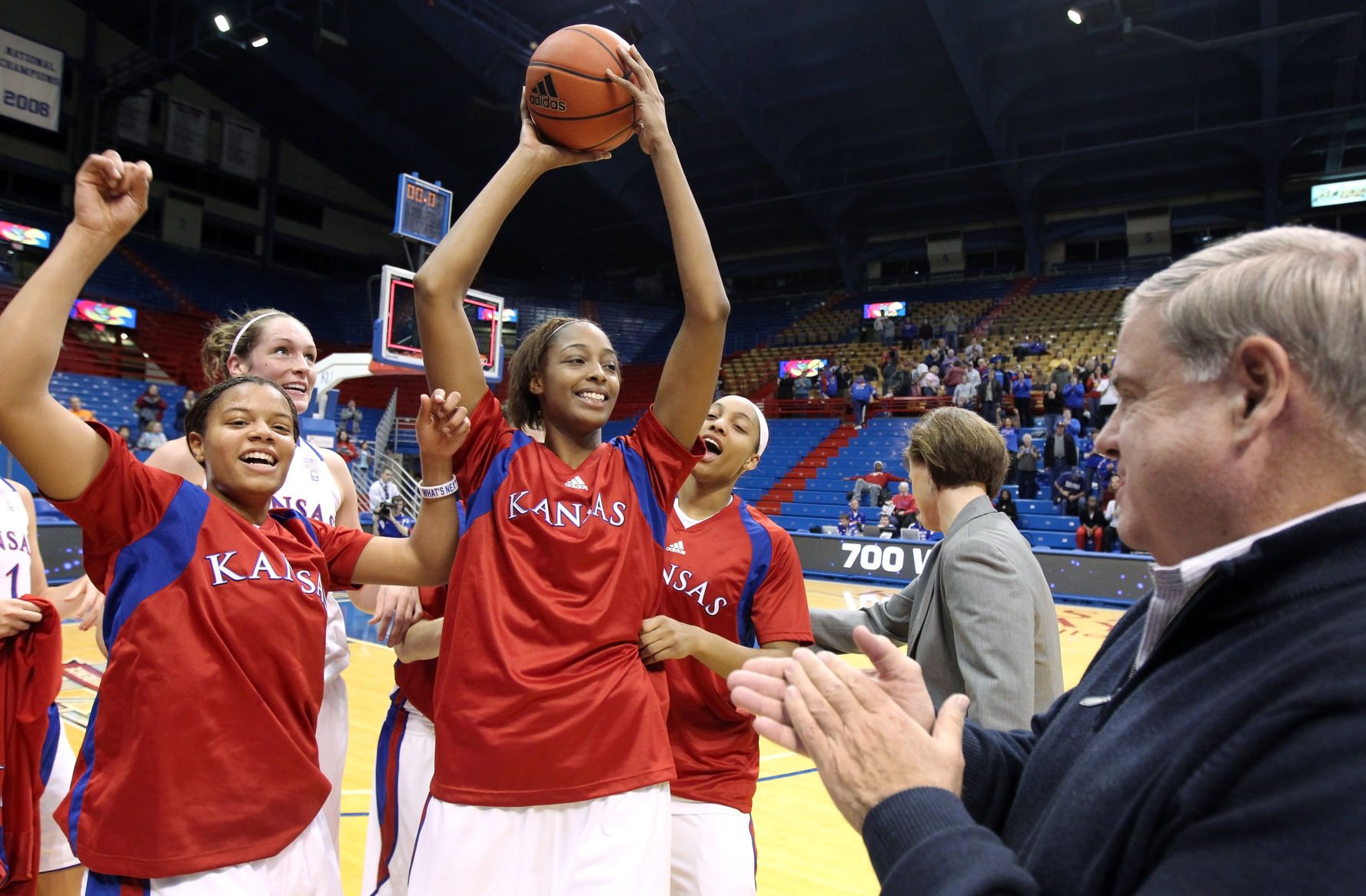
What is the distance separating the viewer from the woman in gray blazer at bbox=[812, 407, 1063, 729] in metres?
2.06

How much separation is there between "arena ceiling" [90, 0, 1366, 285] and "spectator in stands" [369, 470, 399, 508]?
9586 millimetres

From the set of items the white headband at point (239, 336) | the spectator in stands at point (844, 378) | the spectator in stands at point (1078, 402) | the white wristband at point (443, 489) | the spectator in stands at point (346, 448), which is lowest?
the white wristband at point (443, 489)

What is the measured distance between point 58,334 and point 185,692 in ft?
2.38

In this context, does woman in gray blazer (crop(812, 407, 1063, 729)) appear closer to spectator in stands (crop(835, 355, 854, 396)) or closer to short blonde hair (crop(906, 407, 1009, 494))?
short blonde hair (crop(906, 407, 1009, 494))

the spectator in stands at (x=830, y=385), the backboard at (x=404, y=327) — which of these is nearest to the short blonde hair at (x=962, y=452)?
the backboard at (x=404, y=327)

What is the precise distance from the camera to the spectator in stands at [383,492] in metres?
14.6

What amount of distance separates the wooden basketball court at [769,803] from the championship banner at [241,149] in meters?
21.4

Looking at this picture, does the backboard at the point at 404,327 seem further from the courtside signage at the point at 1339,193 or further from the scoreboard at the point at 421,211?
the courtside signage at the point at 1339,193

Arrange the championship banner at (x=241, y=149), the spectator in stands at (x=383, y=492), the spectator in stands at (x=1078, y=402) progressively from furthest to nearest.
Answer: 1. the championship banner at (x=241, y=149)
2. the spectator in stands at (x=1078, y=402)
3. the spectator in stands at (x=383, y=492)

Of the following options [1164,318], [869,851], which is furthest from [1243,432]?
[869,851]

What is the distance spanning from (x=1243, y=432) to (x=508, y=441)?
151cm

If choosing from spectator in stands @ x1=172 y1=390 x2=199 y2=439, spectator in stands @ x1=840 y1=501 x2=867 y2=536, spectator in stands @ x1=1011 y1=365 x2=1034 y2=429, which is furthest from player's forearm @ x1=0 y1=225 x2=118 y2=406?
spectator in stands @ x1=1011 y1=365 x2=1034 y2=429

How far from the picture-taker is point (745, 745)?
2.47 meters

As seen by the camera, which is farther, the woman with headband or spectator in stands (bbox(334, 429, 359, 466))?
spectator in stands (bbox(334, 429, 359, 466))
